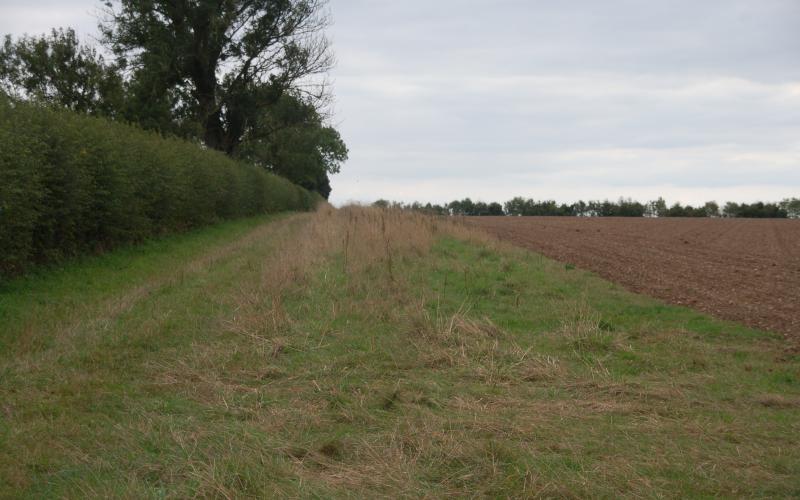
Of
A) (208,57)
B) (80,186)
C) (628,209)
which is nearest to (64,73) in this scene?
(208,57)

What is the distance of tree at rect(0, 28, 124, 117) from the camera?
3139 centimetres

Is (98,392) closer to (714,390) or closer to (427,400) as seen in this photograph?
(427,400)

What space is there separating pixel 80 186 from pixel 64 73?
2318 centimetres

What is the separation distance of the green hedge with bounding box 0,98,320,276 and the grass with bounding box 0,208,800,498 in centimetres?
125

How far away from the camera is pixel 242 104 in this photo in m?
35.2

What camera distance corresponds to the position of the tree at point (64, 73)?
3139cm

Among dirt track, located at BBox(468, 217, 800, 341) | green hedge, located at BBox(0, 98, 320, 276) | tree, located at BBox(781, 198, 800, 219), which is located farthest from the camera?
tree, located at BBox(781, 198, 800, 219)

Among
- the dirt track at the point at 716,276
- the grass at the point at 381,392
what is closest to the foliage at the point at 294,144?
the dirt track at the point at 716,276

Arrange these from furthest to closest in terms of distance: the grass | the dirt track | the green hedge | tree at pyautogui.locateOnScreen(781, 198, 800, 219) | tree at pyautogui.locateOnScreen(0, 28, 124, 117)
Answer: tree at pyautogui.locateOnScreen(781, 198, 800, 219)
tree at pyautogui.locateOnScreen(0, 28, 124, 117)
the green hedge
the dirt track
the grass

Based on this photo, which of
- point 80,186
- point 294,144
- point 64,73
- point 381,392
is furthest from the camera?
point 294,144

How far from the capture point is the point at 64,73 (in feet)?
105

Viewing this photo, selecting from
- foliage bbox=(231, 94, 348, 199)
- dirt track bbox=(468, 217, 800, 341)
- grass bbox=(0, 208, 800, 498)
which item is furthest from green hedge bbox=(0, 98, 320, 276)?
foliage bbox=(231, 94, 348, 199)

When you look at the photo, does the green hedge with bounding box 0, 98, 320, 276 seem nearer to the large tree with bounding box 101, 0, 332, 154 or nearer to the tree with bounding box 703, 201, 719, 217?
the large tree with bounding box 101, 0, 332, 154

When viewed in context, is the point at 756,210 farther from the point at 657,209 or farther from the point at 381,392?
the point at 381,392
